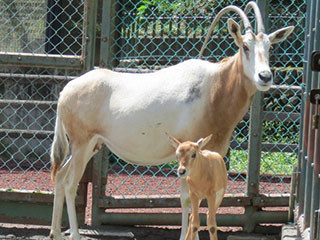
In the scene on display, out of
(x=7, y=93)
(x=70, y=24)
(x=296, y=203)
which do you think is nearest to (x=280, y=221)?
(x=296, y=203)

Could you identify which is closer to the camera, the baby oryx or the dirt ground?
the baby oryx

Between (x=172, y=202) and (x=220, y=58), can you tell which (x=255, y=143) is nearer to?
(x=172, y=202)

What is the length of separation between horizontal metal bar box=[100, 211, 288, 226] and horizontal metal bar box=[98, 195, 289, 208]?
0.10 m

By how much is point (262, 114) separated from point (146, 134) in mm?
1253

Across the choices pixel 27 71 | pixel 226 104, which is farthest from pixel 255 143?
pixel 27 71

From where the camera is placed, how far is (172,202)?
247 inches

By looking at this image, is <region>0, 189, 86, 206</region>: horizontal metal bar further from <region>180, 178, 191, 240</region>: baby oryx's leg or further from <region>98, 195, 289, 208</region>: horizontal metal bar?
<region>180, 178, 191, 240</region>: baby oryx's leg

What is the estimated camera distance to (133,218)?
20.9ft

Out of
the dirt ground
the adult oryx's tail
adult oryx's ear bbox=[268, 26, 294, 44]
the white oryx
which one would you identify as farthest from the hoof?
adult oryx's ear bbox=[268, 26, 294, 44]

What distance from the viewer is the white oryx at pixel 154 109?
538 centimetres

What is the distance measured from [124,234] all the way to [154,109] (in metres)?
1.34

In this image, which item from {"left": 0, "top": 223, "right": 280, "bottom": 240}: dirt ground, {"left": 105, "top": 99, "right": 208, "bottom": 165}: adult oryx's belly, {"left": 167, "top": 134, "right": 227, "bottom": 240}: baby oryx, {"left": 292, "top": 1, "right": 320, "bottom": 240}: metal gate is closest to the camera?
{"left": 292, "top": 1, "right": 320, "bottom": 240}: metal gate

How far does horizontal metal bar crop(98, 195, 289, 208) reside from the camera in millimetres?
6234

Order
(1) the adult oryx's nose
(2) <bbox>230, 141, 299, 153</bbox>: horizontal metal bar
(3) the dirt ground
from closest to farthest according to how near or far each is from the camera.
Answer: (1) the adult oryx's nose → (3) the dirt ground → (2) <bbox>230, 141, 299, 153</bbox>: horizontal metal bar
